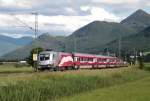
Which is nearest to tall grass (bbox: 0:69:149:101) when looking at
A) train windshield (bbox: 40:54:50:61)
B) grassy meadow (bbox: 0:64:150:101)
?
grassy meadow (bbox: 0:64:150:101)

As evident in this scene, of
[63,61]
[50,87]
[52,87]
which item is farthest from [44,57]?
[50,87]

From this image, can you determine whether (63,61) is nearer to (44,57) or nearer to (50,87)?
(44,57)

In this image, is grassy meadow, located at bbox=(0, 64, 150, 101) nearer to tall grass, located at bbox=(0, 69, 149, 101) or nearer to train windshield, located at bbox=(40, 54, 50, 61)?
tall grass, located at bbox=(0, 69, 149, 101)

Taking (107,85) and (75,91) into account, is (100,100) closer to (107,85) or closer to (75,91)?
(75,91)

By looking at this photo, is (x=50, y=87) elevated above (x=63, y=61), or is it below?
below

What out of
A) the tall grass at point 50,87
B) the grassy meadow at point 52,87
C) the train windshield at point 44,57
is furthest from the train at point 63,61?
the grassy meadow at point 52,87

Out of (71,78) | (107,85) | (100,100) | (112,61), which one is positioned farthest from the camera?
(112,61)

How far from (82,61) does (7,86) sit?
206 feet

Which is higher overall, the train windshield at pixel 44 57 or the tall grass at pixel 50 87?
the train windshield at pixel 44 57

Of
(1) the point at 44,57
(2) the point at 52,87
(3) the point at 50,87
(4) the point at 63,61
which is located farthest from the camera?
(4) the point at 63,61

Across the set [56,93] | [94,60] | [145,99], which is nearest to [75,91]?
[56,93]

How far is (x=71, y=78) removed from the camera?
182 ft

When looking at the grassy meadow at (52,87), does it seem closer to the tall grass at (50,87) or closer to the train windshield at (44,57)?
the tall grass at (50,87)

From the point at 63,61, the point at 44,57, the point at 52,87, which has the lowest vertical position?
the point at 52,87
